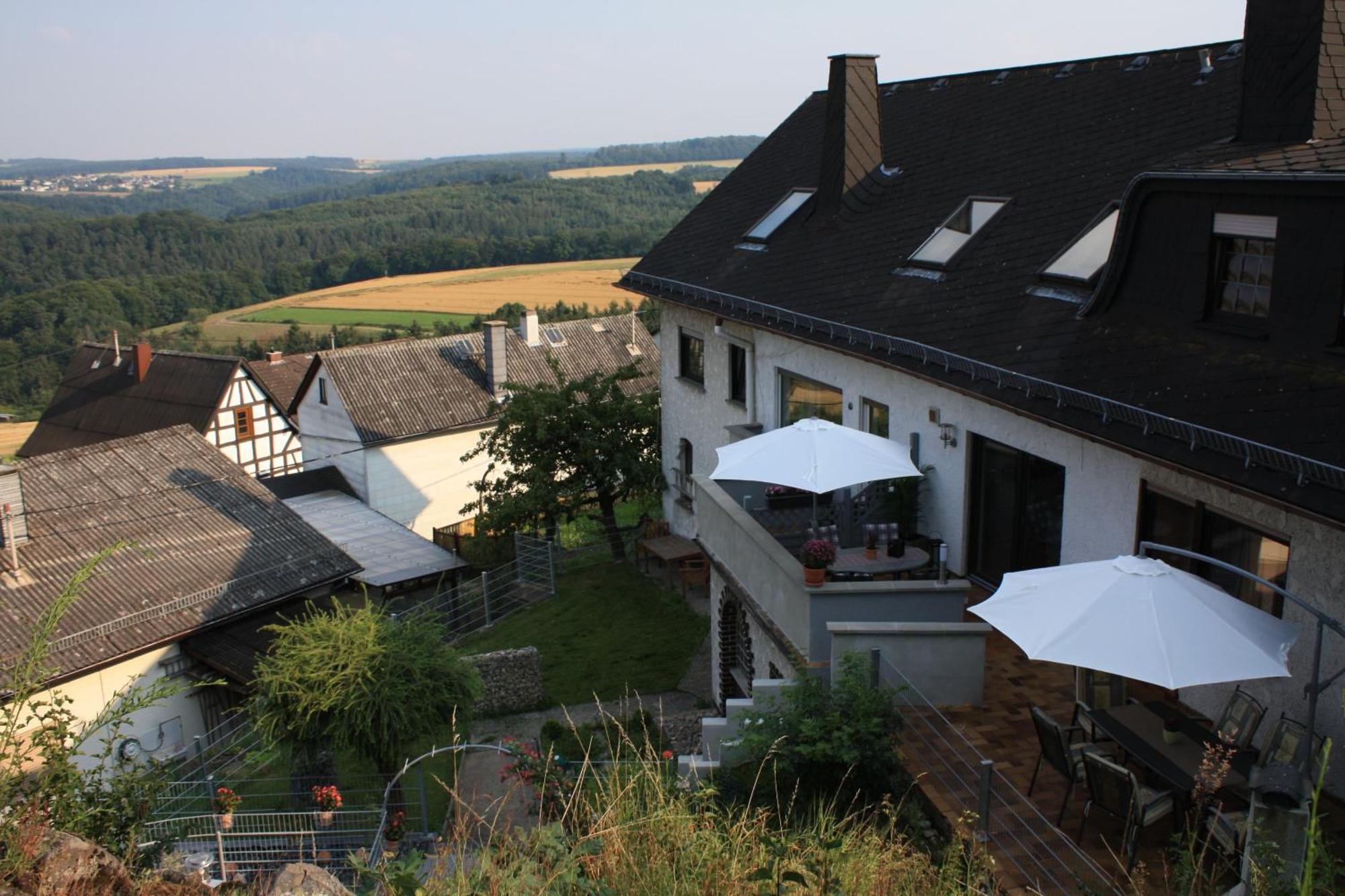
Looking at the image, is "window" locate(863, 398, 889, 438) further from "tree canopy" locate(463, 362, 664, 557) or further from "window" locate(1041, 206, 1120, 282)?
"tree canopy" locate(463, 362, 664, 557)

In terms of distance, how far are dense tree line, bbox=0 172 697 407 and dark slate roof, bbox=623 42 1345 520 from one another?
75.8 meters

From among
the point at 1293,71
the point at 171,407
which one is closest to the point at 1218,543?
the point at 1293,71

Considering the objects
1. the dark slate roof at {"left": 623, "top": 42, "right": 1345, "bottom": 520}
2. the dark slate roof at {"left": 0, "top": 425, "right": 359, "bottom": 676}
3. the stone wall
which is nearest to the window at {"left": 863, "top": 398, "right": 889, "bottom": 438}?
the dark slate roof at {"left": 623, "top": 42, "right": 1345, "bottom": 520}

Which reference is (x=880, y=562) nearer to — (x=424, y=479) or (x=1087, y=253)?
(x=1087, y=253)

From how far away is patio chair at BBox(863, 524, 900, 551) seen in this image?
1217 centimetres

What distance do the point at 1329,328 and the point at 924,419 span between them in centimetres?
511

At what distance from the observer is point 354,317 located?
87188mm

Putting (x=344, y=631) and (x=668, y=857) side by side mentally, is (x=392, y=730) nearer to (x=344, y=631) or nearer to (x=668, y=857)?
(x=344, y=631)

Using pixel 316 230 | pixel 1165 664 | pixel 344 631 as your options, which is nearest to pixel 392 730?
pixel 344 631

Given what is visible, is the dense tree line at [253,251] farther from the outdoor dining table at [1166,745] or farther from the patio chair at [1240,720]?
the patio chair at [1240,720]

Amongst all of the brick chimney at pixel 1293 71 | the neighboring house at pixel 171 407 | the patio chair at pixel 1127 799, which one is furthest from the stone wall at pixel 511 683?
the neighboring house at pixel 171 407

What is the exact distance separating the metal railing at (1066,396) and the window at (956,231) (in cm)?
130

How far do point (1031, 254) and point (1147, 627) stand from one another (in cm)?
621

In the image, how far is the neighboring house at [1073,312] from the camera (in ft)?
27.2
